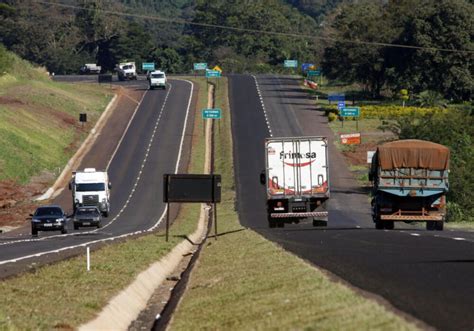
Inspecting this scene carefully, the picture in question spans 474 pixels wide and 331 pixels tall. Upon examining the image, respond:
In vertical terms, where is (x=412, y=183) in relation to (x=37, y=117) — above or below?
below

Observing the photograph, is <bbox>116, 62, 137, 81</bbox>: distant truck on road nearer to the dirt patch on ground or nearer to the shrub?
the shrub

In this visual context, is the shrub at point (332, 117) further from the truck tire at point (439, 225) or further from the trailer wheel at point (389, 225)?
the truck tire at point (439, 225)

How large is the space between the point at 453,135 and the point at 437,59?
46.2 meters

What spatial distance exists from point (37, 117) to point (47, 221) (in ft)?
166

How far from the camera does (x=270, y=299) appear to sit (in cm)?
1703

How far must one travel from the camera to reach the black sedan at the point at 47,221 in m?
52.9

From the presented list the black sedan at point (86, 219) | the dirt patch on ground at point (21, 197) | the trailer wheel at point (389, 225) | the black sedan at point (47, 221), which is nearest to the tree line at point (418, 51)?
the dirt patch on ground at point (21, 197)

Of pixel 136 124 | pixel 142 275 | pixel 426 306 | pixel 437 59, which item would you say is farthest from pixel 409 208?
pixel 437 59

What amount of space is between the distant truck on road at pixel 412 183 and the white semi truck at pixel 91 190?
85.7 ft

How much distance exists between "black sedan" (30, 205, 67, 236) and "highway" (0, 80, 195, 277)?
1.31ft

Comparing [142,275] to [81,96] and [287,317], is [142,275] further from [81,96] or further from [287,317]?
[81,96]

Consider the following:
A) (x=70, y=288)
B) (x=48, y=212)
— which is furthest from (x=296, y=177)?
(x=70, y=288)

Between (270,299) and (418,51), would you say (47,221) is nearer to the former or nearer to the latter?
(270,299)

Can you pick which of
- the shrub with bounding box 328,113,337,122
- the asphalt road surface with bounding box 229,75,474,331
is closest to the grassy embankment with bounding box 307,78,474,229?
the shrub with bounding box 328,113,337,122
